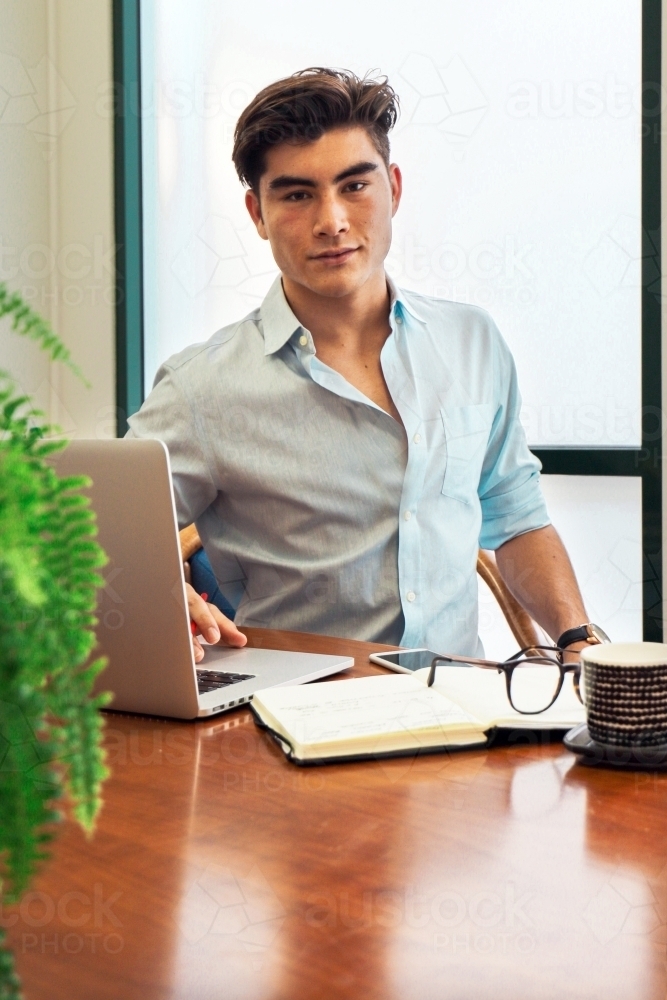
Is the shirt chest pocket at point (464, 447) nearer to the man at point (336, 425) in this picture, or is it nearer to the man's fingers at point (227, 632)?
the man at point (336, 425)

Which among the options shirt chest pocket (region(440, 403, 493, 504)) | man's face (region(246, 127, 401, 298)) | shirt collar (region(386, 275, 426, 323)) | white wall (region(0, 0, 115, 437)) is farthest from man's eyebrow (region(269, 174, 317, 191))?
white wall (region(0, 0, 115, 437))

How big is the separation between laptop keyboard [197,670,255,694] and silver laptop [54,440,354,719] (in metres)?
0.02

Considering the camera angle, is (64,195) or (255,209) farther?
(64,195)

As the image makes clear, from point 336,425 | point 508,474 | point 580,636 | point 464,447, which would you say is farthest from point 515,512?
point 580,636

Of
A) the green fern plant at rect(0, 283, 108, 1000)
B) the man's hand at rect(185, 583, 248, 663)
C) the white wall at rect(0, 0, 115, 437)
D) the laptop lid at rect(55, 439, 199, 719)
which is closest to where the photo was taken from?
the green fern plant at rect(0, 283, 108, 1000)

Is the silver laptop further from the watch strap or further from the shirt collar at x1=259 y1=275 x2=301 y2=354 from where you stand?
the shirt collar at x1=259 y1=275 x2=301 y2=354

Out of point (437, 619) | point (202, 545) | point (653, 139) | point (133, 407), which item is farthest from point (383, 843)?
point (133, 407)

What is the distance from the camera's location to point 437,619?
1.64m

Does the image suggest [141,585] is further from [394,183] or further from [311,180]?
[394,183]

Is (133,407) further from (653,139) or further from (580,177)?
(653,139)

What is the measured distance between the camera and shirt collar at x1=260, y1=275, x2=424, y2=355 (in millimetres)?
1679

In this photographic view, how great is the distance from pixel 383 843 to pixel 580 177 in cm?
192

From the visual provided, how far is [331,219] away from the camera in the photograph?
1636 mm

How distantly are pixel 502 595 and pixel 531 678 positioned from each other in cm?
80
